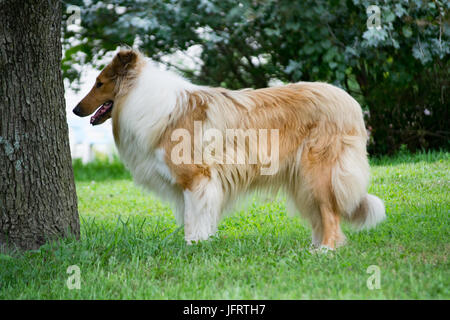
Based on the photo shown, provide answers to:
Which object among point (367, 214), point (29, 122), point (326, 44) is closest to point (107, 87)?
point (29, 122)

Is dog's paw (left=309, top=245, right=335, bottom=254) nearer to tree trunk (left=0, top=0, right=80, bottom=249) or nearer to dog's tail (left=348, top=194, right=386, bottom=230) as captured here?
dog's tail (left=348, top=194, right=386, bottom=230)

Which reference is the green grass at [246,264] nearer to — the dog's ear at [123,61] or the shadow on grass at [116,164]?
the dog's ear at [123,61]

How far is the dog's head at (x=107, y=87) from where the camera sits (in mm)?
4574

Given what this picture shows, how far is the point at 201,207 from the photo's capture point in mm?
4406

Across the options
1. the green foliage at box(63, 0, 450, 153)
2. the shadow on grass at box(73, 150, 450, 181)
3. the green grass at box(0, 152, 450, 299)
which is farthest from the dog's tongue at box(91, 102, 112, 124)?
the shadow on grass at box(73, 150, 450, 181)

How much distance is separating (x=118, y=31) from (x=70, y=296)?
16.0 ft

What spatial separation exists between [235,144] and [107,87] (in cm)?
129

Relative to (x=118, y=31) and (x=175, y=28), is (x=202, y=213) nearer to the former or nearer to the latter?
(x=118, y=31)

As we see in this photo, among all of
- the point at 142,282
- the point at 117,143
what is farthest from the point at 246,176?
the point at 142,282

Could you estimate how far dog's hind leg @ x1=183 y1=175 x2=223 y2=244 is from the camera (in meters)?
4.39

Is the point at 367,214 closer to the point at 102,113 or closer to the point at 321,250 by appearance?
the point at 321,250

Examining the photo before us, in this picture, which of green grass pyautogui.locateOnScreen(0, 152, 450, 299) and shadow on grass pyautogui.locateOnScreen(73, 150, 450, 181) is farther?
shadow on grass pyautogui.locateOnScreen(73, 150, 450, 181)

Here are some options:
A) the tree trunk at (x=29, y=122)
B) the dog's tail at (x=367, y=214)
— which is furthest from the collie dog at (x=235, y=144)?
the tree trunk at (x=29, y=122)

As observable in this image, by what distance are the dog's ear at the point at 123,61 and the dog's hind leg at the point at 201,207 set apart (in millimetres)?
1228
